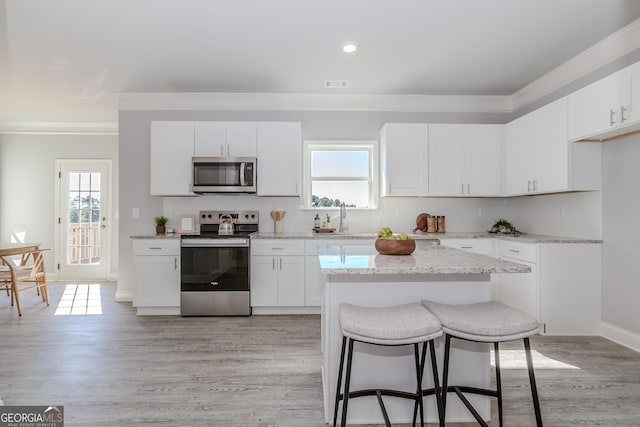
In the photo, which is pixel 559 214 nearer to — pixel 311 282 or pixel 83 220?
pixel 311 282

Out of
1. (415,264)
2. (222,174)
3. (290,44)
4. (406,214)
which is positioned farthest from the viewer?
(406,214)

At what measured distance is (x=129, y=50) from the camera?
10.3 feet

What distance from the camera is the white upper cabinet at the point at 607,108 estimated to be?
246cm

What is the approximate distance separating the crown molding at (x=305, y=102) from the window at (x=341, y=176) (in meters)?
0.54

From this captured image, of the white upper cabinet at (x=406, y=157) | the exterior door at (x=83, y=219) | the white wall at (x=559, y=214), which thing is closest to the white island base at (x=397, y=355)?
the white wall at (x=559, y=214)

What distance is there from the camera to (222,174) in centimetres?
394

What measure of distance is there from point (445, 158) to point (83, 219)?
578cm

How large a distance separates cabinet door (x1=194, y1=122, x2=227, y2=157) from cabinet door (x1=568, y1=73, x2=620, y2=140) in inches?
140

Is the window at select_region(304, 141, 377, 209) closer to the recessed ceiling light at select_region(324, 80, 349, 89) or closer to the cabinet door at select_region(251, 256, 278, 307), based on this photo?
the recessed ceiling light at select_region(324, 80, 349, 89)

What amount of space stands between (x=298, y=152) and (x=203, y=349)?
7.71 feet

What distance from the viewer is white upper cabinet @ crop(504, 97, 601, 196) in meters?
3.06

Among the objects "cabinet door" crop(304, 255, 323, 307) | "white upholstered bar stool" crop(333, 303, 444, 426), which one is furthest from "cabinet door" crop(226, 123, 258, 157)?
"white upholstered bar stool" crop(333, 303, 444, 426)

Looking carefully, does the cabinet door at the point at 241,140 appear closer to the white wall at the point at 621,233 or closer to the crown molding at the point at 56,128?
the crown molding at the point at 56,128

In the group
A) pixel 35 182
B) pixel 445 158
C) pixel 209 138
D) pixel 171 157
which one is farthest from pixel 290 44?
pixel 35 182
